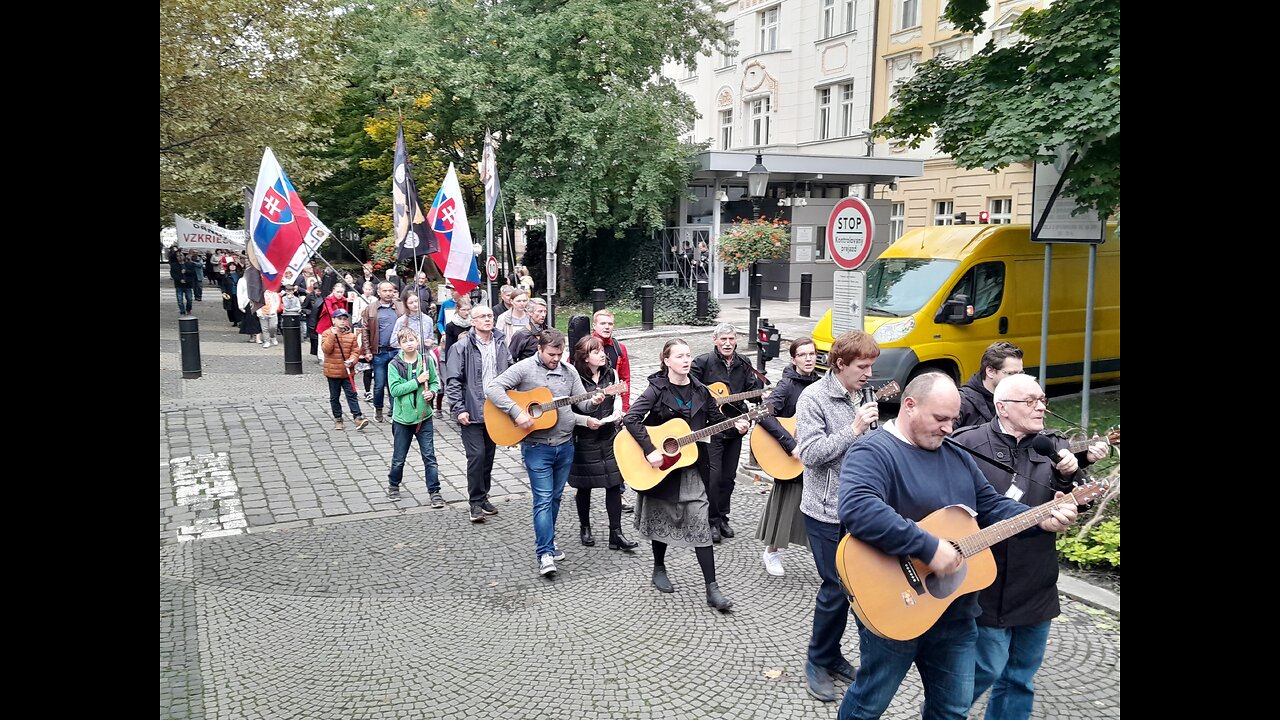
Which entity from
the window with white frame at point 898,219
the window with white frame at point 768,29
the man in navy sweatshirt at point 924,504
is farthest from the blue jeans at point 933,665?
the window with white frame at point 768,29

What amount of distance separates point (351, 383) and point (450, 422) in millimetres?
1411

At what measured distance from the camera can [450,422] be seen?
1201 centimetres

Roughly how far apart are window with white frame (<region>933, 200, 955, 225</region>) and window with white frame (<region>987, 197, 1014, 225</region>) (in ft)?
5.64

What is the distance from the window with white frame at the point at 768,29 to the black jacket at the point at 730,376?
30866 mm

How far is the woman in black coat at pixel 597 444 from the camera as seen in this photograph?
22.8 feet

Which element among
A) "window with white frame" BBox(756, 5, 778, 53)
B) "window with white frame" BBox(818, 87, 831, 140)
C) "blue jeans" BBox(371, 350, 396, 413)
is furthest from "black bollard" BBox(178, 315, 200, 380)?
"window with white frame" BBox(756, 5, 778, 53)

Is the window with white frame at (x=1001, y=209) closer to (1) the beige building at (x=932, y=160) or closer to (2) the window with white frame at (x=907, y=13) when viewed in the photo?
(1) the beige building at (x=932, y=160)

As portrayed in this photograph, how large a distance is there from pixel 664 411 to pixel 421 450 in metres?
3.04

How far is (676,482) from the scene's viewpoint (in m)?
5.86

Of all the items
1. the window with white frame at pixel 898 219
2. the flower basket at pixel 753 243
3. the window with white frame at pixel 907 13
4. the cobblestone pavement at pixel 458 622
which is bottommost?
the cobblestone pavement at pixel 458 622

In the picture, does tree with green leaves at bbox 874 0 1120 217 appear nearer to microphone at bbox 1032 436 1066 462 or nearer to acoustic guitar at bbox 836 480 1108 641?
microphone at bbox 1032 436 1066 462

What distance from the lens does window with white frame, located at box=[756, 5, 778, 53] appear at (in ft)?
116
